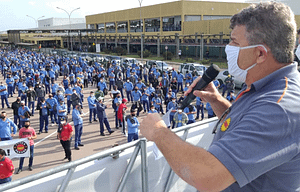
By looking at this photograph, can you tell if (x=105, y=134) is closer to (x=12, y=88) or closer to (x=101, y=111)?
(x=101, y=111)

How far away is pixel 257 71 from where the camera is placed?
4.67 ft

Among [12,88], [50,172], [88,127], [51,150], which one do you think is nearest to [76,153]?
[51,150]

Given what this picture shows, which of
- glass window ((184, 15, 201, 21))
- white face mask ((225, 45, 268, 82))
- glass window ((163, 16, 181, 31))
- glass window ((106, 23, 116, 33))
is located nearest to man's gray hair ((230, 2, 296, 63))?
white face mask ((225, 45, 268, 82))

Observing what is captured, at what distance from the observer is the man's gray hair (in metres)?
1.29

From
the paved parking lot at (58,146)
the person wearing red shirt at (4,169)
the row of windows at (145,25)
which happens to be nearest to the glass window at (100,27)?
the row of windows at (145,25)

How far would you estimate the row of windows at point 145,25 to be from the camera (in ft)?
169

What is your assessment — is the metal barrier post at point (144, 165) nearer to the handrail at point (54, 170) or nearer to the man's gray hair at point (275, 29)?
the handrail at point (54, 170)

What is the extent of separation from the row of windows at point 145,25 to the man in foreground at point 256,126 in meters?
43.0

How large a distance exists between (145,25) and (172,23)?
8357 mm

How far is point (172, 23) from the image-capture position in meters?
52.7

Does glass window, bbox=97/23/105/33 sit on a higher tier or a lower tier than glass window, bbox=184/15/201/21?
higher

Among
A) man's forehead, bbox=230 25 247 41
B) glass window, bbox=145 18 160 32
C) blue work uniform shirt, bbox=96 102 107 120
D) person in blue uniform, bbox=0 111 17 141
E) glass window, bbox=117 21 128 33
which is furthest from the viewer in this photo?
glass window, bbox=117 21 128 33

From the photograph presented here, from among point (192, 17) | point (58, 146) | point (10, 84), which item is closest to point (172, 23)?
point (192, 17)

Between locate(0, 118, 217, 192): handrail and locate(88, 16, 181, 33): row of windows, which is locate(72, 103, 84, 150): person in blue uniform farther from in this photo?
locate(88, 16, 181, 33): row of windows
